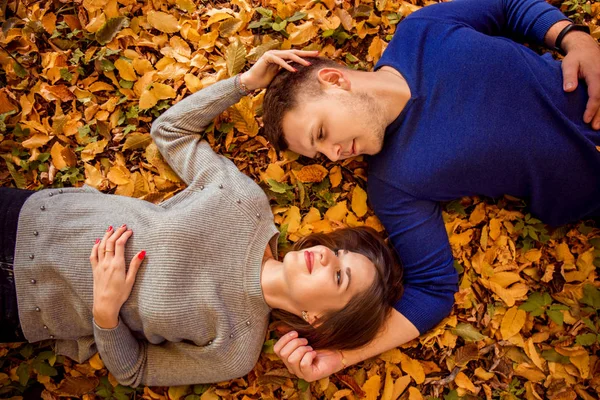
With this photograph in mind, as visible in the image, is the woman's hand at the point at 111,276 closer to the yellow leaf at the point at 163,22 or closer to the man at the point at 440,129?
the man at the point at 440,129

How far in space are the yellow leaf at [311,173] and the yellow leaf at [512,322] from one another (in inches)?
53.5

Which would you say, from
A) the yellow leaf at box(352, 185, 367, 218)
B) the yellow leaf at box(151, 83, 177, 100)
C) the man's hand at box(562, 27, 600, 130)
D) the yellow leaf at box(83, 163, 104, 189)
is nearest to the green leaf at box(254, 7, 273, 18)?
the yellow leaf at box(151, 83, 177, 100)

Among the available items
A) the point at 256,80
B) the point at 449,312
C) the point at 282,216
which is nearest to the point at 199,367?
the point at 282,216

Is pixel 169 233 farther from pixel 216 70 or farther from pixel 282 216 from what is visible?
pixel 216 70

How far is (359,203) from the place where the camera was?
2840mm

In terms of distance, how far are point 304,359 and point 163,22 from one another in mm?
2250

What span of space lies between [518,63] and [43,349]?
3.11 m

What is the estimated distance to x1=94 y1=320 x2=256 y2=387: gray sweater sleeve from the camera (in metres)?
2.39

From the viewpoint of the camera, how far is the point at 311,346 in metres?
2.51

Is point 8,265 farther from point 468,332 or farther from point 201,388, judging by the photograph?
point 468,332

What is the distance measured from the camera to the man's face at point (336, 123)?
2.25 meters

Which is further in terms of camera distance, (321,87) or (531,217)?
(531,217)

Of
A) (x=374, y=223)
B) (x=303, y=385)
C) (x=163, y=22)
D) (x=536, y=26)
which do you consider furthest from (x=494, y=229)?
(x=163, y=22)

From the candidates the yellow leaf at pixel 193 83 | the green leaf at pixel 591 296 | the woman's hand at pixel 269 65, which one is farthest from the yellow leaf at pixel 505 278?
the yellow leaf at pixel 193 83
